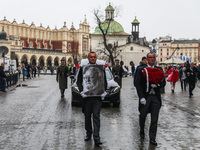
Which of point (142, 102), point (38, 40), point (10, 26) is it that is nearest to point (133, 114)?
point (142, 102)

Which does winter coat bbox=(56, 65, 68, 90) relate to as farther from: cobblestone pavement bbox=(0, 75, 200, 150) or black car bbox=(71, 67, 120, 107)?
cobblestone pavement bbox=(0, 75, 200, 150)

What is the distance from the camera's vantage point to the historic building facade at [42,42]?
8900cm

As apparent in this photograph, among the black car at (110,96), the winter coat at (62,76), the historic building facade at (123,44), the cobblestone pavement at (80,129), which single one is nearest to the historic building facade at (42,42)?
the historic building facade at (123,44)

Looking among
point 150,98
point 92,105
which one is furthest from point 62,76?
point 150,98

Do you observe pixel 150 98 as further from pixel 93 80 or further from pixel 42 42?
pixel 42 42

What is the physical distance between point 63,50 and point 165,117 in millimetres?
97684

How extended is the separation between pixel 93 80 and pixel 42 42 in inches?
3927

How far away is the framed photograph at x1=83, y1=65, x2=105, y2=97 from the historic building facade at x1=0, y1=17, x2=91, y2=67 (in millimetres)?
78777

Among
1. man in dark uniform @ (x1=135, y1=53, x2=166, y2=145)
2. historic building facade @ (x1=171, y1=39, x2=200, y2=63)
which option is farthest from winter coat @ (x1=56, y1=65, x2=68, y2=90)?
historic building facade @ (x1=171, y1=39, x2=200, y2=63)

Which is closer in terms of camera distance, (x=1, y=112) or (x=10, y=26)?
(x=1, y=112)

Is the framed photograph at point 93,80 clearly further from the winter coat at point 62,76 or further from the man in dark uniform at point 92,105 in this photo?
the winter coat at point 62,76

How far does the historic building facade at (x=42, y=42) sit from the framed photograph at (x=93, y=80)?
3101 inches

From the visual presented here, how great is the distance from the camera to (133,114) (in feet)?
35.3

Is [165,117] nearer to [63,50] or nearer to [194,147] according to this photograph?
[194,147]
